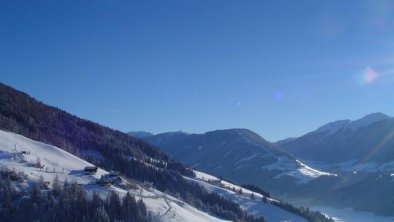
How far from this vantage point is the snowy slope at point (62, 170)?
131250mm

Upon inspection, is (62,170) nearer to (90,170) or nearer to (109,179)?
(90,170)

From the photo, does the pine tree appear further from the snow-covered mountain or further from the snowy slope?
the snowy slope

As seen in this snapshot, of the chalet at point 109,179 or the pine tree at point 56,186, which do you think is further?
the chalet at point 109,179

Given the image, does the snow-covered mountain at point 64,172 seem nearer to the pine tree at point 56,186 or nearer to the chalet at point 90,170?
the chalet at point 90,170

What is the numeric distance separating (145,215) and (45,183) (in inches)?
937

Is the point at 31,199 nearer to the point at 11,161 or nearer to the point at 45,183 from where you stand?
the point at 45,183

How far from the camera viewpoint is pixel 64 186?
125688 mm

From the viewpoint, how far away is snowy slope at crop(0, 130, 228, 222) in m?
131

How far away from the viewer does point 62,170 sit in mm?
144000

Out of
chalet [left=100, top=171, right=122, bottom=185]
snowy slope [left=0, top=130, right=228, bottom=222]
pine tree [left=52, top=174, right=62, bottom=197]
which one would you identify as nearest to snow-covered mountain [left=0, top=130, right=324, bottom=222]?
snowy slope [left=0, top=130, right=228, bottom=222]

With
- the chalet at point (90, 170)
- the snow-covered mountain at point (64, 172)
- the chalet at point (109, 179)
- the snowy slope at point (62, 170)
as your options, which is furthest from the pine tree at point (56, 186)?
the chalet at point (90, 170)

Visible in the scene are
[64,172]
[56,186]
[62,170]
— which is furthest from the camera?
[62,170]

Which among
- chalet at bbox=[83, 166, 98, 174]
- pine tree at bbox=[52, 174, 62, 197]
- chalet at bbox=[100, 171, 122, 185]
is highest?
chalet at bbox=[83, 166, 98, 174]

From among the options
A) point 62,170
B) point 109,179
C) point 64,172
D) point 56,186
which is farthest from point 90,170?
point 56,186
